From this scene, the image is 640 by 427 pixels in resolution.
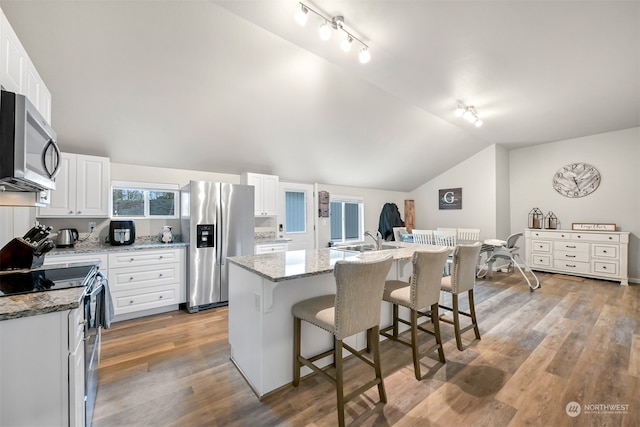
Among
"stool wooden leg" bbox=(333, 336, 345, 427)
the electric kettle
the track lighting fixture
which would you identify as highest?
the track lighting fixture

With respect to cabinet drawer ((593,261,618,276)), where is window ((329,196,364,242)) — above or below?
above

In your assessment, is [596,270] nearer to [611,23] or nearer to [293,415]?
[611,23]

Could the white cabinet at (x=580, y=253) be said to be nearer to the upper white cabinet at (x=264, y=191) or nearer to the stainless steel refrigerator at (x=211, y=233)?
the upper white cabinet at (x=264, y=191)

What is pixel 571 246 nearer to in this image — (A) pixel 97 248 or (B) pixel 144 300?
(B) pixel 144 300

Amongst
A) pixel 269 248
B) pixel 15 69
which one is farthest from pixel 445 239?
pixel 15 69

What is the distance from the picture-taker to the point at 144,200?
3.79 meters

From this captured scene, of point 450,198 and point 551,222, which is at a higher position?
point 450,198

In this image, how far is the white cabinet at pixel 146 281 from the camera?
3062 mm

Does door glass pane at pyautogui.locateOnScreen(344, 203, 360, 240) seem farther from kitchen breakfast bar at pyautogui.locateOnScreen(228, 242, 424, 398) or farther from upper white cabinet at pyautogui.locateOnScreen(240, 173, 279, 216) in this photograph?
kitchen breakfast bar at pyautogui.locateOnScreen(228, 242, 424, 398)

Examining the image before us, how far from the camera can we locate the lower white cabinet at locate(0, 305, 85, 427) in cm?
105

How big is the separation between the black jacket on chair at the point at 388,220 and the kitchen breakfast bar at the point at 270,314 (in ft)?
14.2

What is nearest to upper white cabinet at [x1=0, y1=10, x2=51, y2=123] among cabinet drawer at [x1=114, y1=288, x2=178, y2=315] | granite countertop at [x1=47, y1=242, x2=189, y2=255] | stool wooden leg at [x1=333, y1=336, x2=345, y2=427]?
granite countertop at [x1=47, y1=242, x2=189, y2=255]

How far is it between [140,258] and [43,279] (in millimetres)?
1778

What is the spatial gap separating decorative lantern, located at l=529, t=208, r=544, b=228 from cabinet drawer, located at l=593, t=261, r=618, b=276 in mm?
1119
